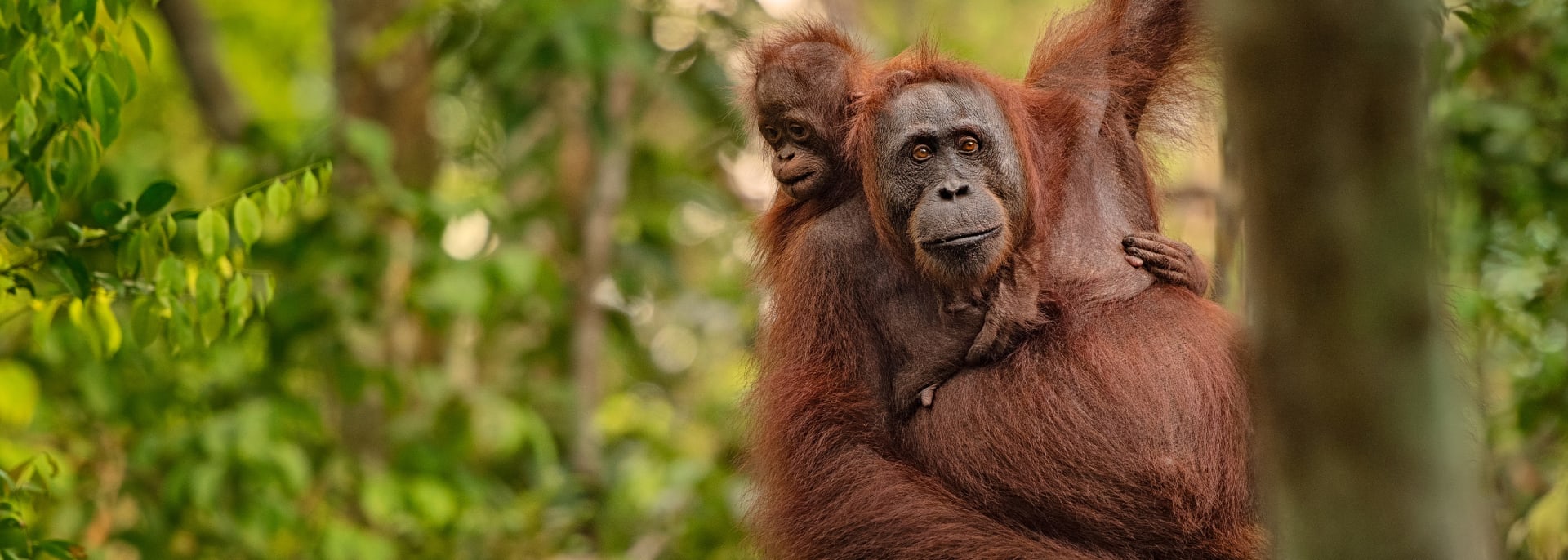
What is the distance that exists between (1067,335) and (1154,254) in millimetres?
309

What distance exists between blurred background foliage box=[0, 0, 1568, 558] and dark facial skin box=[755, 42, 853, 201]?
0.26 metres

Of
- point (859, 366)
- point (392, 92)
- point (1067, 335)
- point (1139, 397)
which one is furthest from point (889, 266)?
point (392, 92)

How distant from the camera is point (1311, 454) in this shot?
3.56ft

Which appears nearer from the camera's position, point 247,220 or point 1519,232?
point 247,220

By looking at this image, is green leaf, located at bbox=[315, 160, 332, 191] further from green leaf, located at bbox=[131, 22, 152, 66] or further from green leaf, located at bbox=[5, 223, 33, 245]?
green leaf, located at bbox=[5, 223, 33, 245]

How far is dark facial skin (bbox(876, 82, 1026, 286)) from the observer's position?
2961mm

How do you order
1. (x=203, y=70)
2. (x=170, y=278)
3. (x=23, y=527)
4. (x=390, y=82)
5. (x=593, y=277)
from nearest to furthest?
1. (x=23, y=527)
2. (x=170, y=278)
3. (x=593, y=277)
4. (x=390, y=82)
5. (x=203, y=70)

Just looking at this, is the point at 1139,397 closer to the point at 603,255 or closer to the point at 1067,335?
the point at 1067,335

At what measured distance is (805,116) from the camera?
11.8 feet

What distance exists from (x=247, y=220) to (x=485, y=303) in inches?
76.5

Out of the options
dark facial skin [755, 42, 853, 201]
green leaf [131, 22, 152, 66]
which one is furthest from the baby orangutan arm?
green leaf [131, 22, 152, 66]

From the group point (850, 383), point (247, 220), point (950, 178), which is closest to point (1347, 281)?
point (950, 178)

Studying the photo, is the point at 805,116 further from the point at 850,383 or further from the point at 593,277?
the point at 593,277

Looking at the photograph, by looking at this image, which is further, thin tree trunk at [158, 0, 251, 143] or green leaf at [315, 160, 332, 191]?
thin tree trunk at [158, 0, 251, 143]
